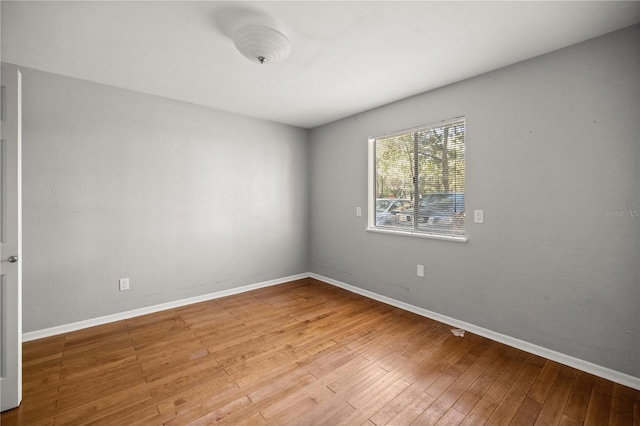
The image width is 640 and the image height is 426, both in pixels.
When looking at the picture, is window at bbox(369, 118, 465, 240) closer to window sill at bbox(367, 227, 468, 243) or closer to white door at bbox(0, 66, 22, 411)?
window sill at bbox(367, 227, 468, 243)

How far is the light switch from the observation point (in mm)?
2746

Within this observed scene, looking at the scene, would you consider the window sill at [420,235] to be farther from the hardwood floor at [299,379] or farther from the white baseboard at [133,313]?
the white baseboard at [133,313]

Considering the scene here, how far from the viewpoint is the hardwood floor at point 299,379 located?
1.73 m

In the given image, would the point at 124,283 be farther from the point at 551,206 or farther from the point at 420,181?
the point at 551,206

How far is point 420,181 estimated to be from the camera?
334 cm

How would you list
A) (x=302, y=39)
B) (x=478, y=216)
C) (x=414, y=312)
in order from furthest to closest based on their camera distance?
(x=414, y=312) < (x=478, y=216) < (x=302, y=39)

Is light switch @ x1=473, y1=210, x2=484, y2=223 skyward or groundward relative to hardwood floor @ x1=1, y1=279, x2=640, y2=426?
skyward

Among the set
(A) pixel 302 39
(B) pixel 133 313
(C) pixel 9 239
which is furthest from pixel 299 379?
(A) pixel 302 39

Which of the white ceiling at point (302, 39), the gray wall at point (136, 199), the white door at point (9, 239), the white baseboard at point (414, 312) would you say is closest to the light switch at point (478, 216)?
the white baseboard at point (414, 312)

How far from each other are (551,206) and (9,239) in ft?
13.1

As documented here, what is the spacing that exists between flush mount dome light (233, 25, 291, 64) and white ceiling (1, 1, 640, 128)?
0.06 m

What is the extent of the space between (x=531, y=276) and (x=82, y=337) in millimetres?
4252

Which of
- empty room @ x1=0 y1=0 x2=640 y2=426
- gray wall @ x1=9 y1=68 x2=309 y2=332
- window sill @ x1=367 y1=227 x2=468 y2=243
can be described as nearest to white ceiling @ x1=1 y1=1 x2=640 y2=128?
empty room @ x1=0 y1=0 x2=640 y2=426

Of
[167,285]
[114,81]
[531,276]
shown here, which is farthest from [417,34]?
[167,285]
